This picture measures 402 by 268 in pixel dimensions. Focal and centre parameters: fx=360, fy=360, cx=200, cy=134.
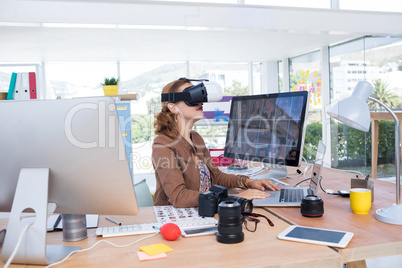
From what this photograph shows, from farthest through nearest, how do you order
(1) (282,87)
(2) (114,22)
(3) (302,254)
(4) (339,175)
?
(1) (282,87) < (2) (114,22) < (4) (339,175) < (3) (302,254)

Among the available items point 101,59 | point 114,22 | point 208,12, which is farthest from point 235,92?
point 114,22

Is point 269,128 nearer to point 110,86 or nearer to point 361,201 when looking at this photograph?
point 361,201

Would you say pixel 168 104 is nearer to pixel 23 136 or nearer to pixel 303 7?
pixel 23 136

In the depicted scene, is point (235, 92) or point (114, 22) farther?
point (235, 92)

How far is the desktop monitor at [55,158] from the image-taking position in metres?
1.03

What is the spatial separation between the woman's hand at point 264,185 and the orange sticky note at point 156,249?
83 cm

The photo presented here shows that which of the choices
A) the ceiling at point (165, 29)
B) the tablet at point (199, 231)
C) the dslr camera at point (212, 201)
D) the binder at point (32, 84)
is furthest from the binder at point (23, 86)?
the tablet at point (199, 231)

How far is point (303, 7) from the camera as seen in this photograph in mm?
5320

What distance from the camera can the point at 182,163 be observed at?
6.02ft

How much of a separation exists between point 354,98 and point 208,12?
3971 mm

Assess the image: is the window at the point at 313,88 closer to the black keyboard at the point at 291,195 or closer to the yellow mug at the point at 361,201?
the black keyboard at the point at 291,195

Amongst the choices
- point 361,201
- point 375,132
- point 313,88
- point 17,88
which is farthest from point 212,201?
point 313,88

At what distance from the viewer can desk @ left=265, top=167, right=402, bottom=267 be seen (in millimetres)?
1085

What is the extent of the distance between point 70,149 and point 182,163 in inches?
32.8
